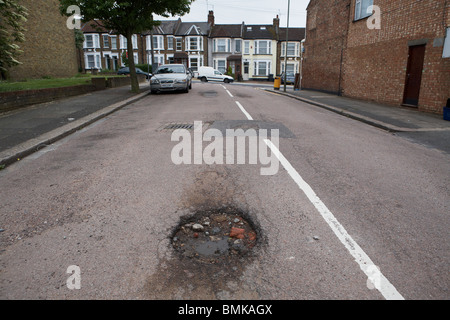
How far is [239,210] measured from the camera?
402cm

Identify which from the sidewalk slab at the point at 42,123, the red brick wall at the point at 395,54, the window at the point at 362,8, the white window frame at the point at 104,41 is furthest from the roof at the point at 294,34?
the sidewalk slab at the point at 42,123

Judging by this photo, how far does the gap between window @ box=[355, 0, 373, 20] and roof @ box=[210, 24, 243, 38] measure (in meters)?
40.5

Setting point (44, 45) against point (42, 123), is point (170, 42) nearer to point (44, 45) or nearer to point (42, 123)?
point (44, 45)

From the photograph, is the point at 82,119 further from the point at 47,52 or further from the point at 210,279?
the point at 47,52

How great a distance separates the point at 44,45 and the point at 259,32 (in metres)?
40.8

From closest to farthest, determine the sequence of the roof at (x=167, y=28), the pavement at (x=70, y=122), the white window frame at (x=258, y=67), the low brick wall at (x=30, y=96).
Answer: the pavement at (x=70, y=122) → the low brick wall at (x=30, y=96) → the white window frame at (x=258, y=67) → the roof at (x=167, y=28)

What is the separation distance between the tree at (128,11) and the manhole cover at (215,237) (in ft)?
53.5

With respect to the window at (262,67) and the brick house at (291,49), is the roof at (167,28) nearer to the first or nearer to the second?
the window at (262,67)

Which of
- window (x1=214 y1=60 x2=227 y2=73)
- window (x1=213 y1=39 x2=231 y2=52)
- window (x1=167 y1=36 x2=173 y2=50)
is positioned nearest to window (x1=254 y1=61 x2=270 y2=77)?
window (x1=214 y1=60 x2=227 y2=73)

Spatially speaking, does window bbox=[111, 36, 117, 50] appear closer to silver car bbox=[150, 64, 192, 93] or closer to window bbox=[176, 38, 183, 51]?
window bbox=[176, 38, 183, 51]

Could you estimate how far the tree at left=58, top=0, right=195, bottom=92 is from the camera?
672 inches

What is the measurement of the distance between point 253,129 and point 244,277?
6362 mm

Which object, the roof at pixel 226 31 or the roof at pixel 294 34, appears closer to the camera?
the roof at pixel 294 34

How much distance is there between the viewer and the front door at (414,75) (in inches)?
545
